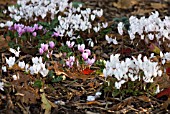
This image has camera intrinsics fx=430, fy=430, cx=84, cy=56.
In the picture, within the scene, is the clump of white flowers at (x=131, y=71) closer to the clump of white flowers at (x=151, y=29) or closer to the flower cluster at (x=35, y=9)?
the clump of white flowers at (x=151, y=29)

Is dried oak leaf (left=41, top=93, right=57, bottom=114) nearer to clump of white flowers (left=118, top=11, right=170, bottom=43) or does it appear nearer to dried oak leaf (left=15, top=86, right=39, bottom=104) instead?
dried oak leaf (left=15, top=86, right=39, bottom=104)

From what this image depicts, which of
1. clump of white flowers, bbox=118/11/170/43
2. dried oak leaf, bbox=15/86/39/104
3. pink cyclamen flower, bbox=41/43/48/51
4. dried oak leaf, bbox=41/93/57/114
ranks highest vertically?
clump of white flowers, bbox=118/11/170/43

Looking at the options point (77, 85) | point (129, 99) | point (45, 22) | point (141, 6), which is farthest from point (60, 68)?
point (141, 6)

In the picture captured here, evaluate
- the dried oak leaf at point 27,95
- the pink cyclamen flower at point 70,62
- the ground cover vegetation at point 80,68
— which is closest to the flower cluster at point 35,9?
the ground cover vegetation at point 80,68

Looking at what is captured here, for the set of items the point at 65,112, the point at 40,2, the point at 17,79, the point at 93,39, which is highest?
the point at 40,2

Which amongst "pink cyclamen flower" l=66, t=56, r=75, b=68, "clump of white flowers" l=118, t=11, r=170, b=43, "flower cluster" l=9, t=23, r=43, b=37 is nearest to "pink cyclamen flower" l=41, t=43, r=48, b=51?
"pink cyclamen flower" l=66, t=56, r=75, b=68

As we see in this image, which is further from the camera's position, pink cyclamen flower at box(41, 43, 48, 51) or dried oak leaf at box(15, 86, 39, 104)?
pink cyclamen flower at box(41, 43, 48, 51)

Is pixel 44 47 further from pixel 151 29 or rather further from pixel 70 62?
pixel 151 29

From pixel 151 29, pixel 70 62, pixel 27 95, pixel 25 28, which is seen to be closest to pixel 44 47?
pixel 70 62

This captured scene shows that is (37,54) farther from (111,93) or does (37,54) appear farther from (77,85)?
(111,93)
